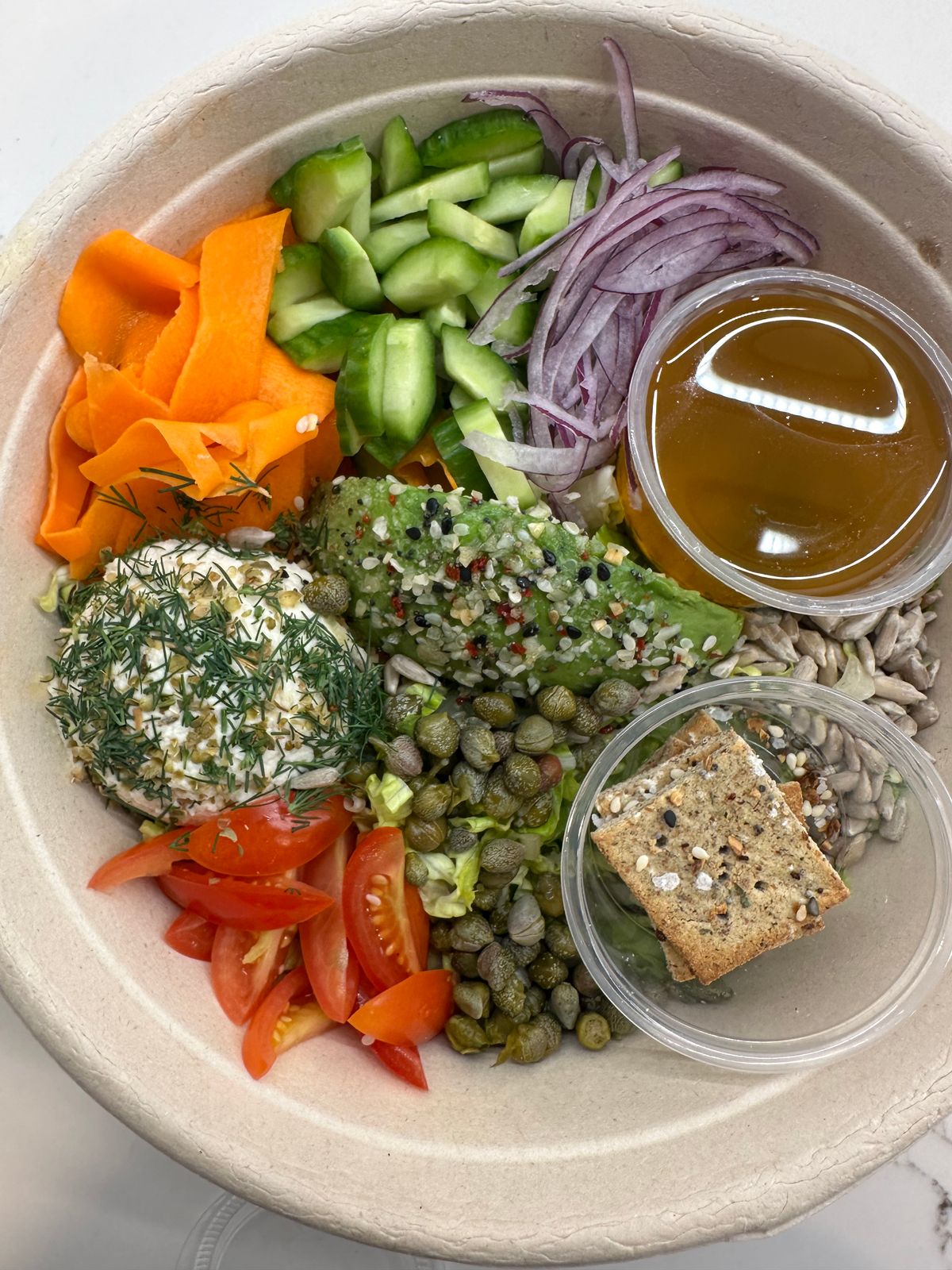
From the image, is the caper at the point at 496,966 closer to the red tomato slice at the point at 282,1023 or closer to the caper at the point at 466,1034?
the caper at the point at 466,1034

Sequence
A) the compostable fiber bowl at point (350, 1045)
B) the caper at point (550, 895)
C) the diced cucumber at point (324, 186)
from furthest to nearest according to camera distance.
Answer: the caper at point (550, 895), the diced cucumber at point (324, 186), the compostable fiber bowl at point (350, 1045)

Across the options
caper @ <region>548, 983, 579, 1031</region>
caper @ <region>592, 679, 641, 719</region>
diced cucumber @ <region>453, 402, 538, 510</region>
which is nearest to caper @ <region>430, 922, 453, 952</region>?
caper @ <region>548, 983, 579, 1031</region>

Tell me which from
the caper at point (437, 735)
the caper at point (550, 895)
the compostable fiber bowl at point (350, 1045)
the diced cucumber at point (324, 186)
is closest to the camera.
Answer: the compostable fiber bowl at point (350, 1045)

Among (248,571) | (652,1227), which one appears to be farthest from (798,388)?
(652,1227)

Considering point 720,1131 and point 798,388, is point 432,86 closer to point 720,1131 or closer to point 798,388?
point 798,388

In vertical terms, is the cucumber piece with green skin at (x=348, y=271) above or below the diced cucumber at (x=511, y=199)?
below

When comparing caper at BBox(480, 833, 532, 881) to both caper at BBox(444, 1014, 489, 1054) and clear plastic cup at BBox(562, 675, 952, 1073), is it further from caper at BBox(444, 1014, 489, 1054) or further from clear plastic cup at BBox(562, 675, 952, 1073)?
caper at BBox(444, 1014, 489, 1054)

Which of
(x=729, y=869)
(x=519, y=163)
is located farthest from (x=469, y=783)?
(x=519, y=163)

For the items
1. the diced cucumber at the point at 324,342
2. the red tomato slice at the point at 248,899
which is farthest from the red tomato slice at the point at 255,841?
the diced cucumber at the point at 324,342
